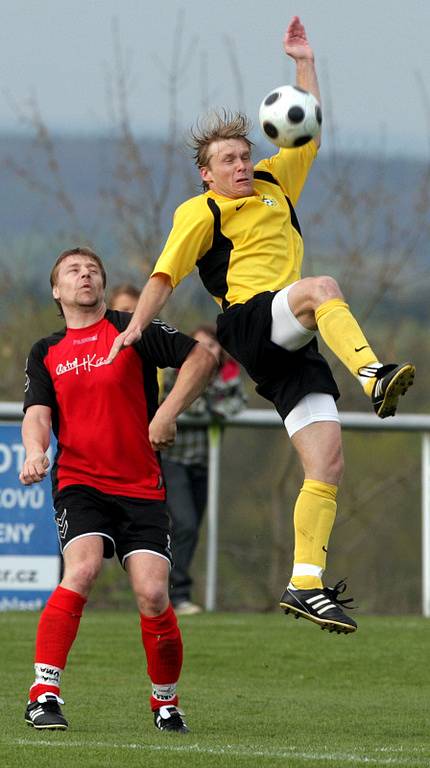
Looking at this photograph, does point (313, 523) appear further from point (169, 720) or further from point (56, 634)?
point (56, 634)

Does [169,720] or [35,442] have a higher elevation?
[35,442]

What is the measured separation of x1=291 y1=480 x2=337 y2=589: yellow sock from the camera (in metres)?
6.62

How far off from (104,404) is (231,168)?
1161mm

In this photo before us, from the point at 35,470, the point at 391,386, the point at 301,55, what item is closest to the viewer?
the point at 391,386

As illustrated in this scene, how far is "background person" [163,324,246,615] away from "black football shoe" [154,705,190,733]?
454 cm

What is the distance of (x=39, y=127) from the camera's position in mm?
17422

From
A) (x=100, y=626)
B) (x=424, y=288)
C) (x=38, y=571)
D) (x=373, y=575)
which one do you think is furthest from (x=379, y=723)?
(x=424, y=288)

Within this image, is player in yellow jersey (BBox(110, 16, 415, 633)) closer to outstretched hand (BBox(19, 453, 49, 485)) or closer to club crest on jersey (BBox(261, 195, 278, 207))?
club crest on jersey (BBox(261, 195, 278, 207))

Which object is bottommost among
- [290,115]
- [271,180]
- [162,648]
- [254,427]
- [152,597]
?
[162,648]

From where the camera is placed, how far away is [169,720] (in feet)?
21.9

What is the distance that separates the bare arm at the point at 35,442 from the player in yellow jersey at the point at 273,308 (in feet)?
1.70

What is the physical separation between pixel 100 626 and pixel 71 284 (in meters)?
4.47

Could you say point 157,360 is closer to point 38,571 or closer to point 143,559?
point 143,559

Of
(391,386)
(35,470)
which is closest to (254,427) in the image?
(35,470)
